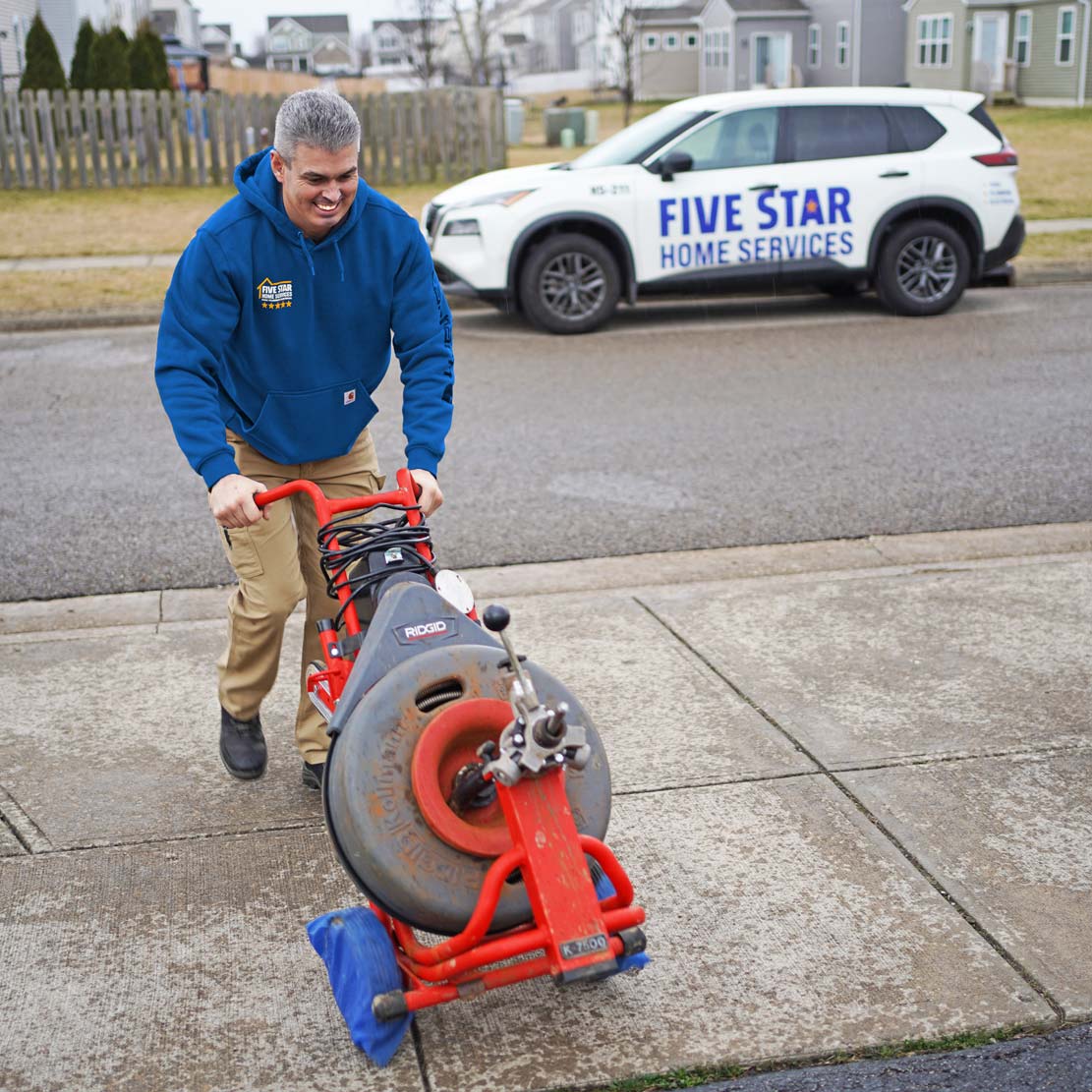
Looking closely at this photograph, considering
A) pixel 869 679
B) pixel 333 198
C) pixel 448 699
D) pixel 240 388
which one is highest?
pixel 333 198

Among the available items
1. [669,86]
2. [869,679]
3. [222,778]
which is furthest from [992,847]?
[669,86]

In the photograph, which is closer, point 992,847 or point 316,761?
point 992,847

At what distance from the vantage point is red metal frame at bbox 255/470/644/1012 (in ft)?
8.41

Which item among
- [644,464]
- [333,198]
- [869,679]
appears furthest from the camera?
[644,464]

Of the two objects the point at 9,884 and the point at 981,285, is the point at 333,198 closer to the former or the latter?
the point at 9,884

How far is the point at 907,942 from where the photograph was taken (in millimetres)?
3135

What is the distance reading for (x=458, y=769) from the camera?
2.78m

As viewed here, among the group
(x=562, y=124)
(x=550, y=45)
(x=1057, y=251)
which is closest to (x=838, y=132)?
(x=1057, y=251)

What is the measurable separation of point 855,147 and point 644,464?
17.4 ft

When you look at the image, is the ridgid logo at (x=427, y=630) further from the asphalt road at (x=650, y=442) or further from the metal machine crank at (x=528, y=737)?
the asphalt road at (x=650, y=442)

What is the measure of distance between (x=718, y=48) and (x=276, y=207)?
53.9 m

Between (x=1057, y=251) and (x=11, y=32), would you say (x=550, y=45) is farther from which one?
(x=1057, y=251)

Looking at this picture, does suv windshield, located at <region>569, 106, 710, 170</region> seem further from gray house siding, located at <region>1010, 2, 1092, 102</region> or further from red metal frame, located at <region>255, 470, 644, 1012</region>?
gray house siding, located at <region>1010, 2, 1092, 102</region>

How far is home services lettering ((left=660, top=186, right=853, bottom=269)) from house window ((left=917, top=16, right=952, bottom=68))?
35983 mm
